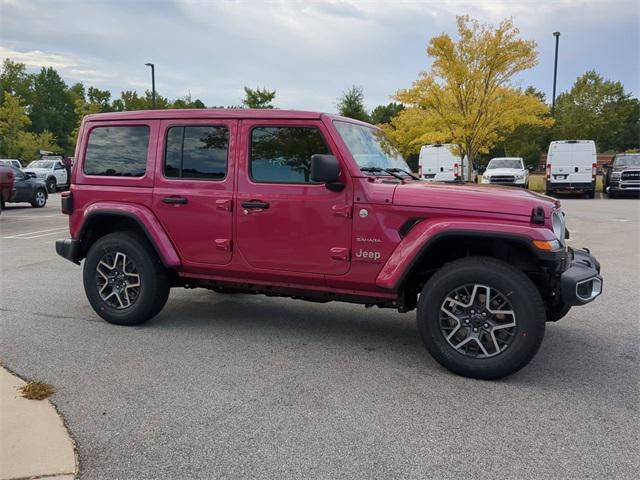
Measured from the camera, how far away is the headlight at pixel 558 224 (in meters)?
3.59

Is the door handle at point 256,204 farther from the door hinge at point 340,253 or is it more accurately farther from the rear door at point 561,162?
the rear door at point 561,162

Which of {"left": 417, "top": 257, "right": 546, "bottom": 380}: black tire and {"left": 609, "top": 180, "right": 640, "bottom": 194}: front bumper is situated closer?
{"left": 417, "top": 257, "right": 546, "bottom": 380}: black tire

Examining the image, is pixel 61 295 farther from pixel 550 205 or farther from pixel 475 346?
pixel 550 205

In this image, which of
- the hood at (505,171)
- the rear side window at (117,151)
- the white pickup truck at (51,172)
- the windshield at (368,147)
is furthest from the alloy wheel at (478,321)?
the white pickup truck at (51,172)

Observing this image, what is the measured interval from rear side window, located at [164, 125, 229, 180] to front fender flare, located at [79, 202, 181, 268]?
1.37ft

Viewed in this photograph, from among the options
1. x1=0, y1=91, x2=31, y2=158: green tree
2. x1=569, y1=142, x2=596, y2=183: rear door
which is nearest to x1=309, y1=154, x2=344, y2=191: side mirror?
x1=569, y1=142, x2=596, y2=183: rear door

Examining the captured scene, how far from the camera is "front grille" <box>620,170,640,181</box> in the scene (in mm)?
20828

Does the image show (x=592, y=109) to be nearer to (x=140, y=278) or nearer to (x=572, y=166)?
(x=572, y=166)


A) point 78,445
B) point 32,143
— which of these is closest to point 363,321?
point 78,445

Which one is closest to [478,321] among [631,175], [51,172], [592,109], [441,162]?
[441,162]

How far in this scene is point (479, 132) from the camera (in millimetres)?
21031

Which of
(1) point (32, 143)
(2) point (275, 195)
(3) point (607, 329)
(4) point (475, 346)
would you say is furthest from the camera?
(1) point (32, 143)

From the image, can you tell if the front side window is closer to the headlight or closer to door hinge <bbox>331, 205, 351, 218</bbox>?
door hinge <bbox>331, 205, 351, 218</bbox>

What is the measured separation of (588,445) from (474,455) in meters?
0.65
